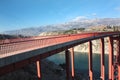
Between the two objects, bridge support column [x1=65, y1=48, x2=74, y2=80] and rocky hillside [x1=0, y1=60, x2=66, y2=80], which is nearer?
bridge support column [x1=65, y1=48, x2=74, y2=80]

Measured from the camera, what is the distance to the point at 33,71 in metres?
41.7

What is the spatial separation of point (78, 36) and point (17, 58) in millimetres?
16741

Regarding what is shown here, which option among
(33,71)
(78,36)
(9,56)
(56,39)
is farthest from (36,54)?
(33,71)

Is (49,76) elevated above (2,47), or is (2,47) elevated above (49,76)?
(2,47)

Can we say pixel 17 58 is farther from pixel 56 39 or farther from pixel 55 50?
pixel 56 39

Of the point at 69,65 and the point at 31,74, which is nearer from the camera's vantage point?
the point at 69,65

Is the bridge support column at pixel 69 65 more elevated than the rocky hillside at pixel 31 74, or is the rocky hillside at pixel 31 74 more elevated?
the bridge support column at pixel 69 65

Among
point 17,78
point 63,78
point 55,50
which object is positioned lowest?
point 63,78

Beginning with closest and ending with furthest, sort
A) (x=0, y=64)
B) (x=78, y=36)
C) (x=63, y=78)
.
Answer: (x=0, y=64)
(x=78, y=36)
(x=63, y=78)

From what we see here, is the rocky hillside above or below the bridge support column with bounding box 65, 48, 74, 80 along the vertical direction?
below

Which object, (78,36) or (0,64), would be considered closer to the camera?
(0,64)

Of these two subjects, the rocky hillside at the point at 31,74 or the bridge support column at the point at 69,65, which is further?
the rocky hillside at the point at 31,74

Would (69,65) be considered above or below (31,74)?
above

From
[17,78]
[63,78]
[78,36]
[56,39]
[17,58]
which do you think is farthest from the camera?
[63,78]
